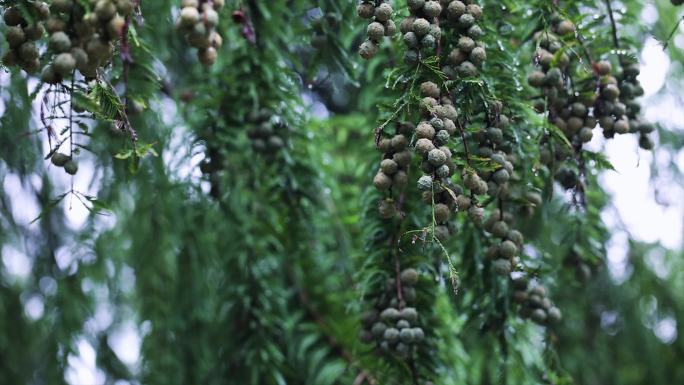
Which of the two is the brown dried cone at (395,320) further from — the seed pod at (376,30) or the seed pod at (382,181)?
the seed pod at (376,30)

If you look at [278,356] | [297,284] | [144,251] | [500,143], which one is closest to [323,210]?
[297,284]

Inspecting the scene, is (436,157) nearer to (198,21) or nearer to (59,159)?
(198,21)

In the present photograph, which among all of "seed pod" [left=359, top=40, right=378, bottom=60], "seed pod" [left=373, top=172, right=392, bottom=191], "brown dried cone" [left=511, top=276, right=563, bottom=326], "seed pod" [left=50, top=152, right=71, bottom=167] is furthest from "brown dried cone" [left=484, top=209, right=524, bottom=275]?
"seed pod" [left=50, top=152, right=71, bottom=167]

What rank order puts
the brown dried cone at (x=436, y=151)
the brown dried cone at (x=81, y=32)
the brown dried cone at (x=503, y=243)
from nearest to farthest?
1. the brown dried cone at (x=81, y=32)
2. the brown dried cone at (x=436, y=151)
3. the brown dried cone at (x=503, y=243)

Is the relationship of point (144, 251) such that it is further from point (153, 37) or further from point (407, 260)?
point (407, 260)

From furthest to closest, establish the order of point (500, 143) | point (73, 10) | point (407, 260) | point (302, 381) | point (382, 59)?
point (302, 381), point (382, 59), point (407, 260), point (500, 143), point (73, 10)

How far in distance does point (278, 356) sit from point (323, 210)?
0.45 metres

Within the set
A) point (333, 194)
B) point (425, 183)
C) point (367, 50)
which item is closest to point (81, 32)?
point (367, 50)

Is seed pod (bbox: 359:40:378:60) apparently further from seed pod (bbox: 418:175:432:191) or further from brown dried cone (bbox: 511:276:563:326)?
brown dried cone (bbox: 511:276:563:326)

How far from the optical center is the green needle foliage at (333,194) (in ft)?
4.33

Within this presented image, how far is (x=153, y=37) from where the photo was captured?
250cm

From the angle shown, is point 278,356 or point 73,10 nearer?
point 73,10

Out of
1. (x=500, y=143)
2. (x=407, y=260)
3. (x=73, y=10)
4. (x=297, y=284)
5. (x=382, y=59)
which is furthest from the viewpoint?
(x=297, y=284)

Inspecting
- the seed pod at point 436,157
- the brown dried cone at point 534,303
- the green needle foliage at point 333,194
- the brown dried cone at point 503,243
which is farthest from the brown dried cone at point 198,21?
the brown dried cone at point 534,303
